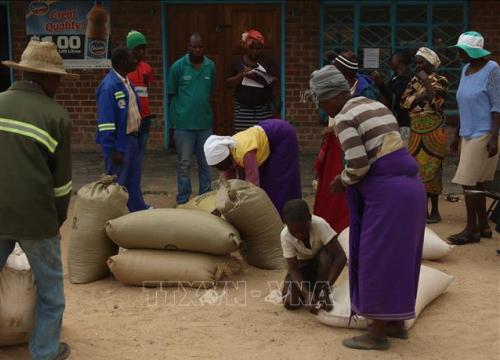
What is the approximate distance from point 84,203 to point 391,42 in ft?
22.6

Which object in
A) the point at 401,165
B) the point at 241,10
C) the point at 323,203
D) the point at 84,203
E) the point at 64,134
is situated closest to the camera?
the point at 64,134

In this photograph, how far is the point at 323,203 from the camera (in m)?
6.05

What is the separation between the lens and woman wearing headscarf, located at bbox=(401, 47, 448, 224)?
22.5ft

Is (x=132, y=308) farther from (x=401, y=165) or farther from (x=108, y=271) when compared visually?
(x=401, y=165)

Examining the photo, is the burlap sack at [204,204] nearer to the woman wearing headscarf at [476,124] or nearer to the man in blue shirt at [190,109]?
the man in blue shirt at [190,109]

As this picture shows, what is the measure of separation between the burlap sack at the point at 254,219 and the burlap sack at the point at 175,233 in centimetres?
15

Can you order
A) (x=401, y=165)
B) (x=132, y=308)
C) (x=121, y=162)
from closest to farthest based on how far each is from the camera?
(x=401, y=165)
(x=132, y=308)
(x=121, y=162)

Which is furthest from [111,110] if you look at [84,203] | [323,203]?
[323,203]

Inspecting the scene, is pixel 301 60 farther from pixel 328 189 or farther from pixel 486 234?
pixel 328 189

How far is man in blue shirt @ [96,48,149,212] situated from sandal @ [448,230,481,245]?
3007mm

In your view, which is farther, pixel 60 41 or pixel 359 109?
pixel 60 41

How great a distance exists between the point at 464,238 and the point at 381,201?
2.71 m

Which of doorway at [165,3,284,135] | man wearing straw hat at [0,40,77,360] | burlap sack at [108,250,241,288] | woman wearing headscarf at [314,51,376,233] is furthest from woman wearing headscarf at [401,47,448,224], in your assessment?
doorway at [165,3,284,135]

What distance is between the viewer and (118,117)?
6.43 meters
